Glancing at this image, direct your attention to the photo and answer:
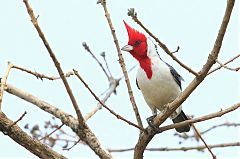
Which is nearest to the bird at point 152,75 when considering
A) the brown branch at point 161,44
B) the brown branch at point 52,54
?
the brown branch at point 52,54

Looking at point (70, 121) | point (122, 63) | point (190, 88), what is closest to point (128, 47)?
point (122, 63)

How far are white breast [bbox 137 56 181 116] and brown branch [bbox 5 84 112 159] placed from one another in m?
0.89

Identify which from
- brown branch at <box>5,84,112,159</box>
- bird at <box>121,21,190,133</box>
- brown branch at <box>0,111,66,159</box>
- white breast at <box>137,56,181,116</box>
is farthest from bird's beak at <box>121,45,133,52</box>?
brown branch at <box>0,111,66,159</box>

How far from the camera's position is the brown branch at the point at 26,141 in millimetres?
2641

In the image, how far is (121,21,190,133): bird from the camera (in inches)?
143

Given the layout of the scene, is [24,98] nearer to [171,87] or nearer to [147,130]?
[147,130]

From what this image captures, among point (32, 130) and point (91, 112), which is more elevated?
point (32, 130)

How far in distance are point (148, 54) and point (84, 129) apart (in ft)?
3.88

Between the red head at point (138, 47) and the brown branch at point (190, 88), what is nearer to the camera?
the brown branch at point (190, 88)

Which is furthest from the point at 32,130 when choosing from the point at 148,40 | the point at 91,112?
the point at 148,40

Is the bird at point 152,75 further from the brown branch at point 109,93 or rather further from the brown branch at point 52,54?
the brown branch at point 52,54

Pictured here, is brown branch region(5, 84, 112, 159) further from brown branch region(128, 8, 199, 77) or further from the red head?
the red head

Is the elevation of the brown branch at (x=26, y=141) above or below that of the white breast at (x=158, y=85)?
below

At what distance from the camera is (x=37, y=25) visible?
219cm
